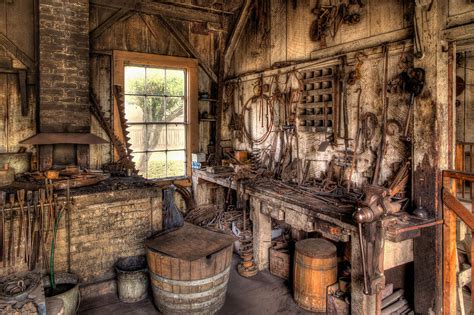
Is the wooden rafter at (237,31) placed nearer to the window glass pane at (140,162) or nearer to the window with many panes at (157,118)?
the window with many panes at (157,118)

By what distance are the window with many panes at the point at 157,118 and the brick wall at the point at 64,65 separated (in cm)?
99

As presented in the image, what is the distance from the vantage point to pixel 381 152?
398 cm

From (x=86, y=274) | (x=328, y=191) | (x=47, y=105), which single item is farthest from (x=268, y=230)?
(x=47, y=105)

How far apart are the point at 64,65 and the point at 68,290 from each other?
338 centimetres

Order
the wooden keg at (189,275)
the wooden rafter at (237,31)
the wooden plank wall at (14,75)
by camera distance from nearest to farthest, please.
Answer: the wooden keg at (189,275), the wooden plank wall at (14,75), the wooden rafter at (237,31)

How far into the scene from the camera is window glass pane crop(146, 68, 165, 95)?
650cm

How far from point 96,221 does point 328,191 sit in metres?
2.97

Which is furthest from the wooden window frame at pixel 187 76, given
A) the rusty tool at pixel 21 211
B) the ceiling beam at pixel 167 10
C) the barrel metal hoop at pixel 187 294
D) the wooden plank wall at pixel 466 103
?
the wooden plank wall at pixel 466 103

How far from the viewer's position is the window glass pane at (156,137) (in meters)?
6.59

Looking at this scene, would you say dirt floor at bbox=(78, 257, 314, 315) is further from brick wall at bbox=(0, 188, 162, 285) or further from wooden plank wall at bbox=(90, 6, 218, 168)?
wooden plank wall at bbox=(90, 6, 218, 168)

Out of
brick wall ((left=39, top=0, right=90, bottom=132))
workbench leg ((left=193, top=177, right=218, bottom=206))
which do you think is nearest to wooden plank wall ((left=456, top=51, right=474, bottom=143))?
workbench leg ((left=193, top=177, right=218, bottom=206))

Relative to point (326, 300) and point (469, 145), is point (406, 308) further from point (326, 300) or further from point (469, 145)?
point (469, 145)

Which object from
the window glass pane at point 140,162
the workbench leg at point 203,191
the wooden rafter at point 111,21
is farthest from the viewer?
the workbench leg at point 203,191

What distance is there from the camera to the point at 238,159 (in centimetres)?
647
